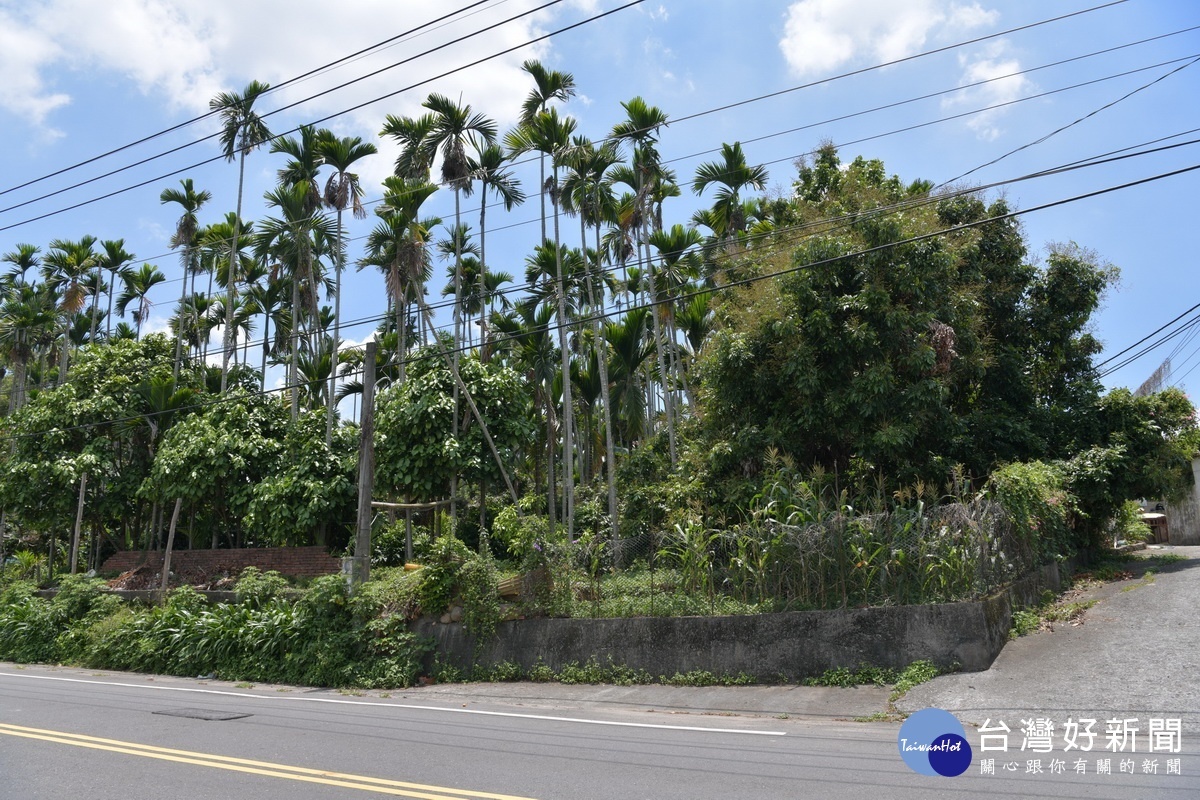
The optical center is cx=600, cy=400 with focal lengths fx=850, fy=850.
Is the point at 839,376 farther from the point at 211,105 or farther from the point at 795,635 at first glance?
the point at 211,105

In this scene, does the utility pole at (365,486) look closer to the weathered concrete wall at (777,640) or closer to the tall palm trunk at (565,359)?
the weathered concrete wall at (777,640)

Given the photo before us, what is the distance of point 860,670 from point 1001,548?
3.43 m

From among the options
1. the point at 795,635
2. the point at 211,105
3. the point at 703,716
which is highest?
the point at 211,105

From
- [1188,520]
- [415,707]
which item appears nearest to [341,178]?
[415,707]

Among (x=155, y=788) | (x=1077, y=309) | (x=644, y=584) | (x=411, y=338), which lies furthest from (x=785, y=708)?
(x=411, y=338)

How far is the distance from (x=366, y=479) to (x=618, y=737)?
9.05 meters

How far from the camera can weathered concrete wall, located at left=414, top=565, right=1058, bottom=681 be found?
1120cm

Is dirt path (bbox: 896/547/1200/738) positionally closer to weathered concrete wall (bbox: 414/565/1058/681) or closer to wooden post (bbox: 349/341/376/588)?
weathered concrete wall (bbox: 414/565/1058/681)

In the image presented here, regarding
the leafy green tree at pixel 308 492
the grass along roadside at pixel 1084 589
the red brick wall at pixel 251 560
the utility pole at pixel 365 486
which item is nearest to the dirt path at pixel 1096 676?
Result: the grass along roadside at pixel 1084 589

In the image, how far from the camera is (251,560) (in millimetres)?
23500

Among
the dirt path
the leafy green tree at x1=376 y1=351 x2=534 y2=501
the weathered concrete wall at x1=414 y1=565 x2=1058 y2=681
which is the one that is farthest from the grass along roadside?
the leafy green tree at x1=376 y1=351 x2=534 y2=501

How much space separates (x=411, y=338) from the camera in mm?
33344

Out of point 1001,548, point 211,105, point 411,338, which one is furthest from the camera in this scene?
point 411,338

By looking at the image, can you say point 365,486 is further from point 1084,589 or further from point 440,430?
point 1084,589
